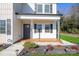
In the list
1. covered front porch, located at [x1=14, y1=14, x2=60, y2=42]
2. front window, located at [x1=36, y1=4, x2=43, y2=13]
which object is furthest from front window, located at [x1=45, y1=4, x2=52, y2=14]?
covered front porch, located at [x1=14, y1=14, x2=60, y2=42]

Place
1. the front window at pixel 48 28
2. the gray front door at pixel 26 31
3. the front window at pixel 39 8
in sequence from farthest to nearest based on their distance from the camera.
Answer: the front window at pixel 39 8, the front window at pixel 48 28, the gray front door at pixel 26 31

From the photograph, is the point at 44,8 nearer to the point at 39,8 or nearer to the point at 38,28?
the point at 39,8

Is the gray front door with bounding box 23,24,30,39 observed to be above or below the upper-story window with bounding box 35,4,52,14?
below

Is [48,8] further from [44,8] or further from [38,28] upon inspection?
[38,28]

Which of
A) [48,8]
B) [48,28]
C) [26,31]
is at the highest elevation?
[48,8]

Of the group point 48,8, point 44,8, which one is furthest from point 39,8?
point 48,8

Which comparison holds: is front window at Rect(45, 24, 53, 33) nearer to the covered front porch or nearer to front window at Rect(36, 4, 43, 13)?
the covered front porch

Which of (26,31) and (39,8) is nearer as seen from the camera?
(26,31)

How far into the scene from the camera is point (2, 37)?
18.1 metres

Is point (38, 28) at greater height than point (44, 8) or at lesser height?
lesser

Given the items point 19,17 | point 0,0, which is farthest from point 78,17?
point 0,0

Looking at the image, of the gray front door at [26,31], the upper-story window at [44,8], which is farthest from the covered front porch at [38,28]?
the upper-story window at [44,8]

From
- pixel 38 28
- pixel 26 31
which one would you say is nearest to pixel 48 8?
pixel 38 28

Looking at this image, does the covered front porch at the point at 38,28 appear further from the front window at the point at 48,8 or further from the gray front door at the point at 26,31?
the front window at the point at 48,8
